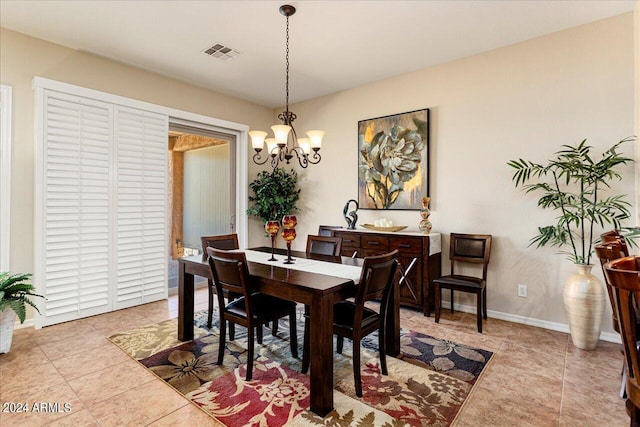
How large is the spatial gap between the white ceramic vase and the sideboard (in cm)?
123

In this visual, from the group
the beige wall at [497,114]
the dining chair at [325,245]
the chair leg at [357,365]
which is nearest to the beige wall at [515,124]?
the beige wall at [497,114]

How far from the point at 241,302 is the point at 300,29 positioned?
8.47ft

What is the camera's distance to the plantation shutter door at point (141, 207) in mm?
3768

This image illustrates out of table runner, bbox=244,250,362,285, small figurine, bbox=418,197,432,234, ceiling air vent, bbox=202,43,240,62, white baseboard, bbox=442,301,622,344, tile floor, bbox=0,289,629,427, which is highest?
ceiling air vent, bbox=202,43,240,62

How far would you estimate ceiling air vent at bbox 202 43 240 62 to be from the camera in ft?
11.4

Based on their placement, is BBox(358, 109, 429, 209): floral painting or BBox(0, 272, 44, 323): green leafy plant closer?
BBox(0, 272, 44, 323): green leafy plant

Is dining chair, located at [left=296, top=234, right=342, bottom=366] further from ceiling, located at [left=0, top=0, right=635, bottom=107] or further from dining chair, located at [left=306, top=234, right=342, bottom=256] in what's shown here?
ceiling, located at [left=0, top=0, right=635, bottom=107]

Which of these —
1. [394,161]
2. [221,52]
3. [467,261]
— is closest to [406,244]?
[467,261]

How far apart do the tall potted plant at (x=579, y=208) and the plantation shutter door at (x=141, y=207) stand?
407 cm

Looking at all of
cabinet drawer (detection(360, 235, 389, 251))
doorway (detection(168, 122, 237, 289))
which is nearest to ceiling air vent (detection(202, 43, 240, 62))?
doorway (detection(168, 122, 237, 289))

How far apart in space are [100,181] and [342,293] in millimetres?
3178

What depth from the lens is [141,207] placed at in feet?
12.9

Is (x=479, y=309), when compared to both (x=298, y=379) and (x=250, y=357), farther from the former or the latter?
(x=250, y=357)

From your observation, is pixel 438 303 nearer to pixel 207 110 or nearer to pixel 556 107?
pixel 556 107
